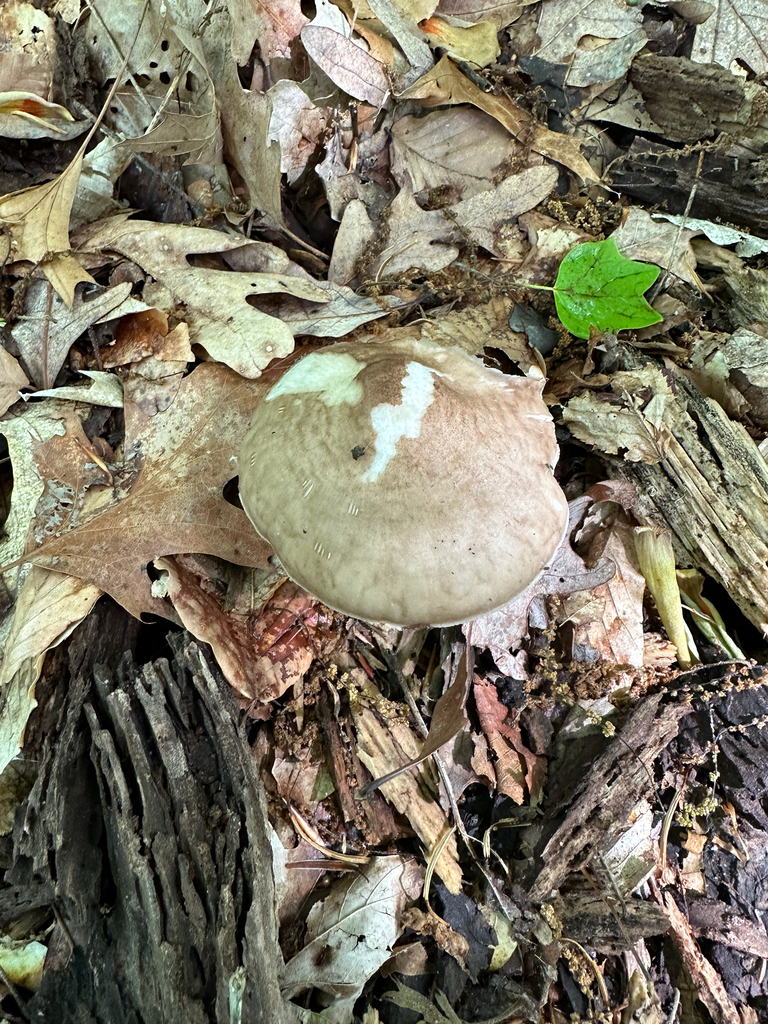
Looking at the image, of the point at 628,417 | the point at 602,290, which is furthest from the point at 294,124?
the point at 628,417

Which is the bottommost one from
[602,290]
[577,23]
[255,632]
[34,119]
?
[255,632]

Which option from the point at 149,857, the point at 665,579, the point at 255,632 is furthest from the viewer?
the point at 665,579

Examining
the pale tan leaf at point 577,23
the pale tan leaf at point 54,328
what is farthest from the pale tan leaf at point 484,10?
the pale tan leaf at point 54,328

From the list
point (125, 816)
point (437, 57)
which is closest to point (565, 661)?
point (125, 816)

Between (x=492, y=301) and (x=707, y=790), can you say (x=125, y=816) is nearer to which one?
(x=707, y=790)

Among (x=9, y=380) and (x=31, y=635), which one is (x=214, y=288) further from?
(x=31, y=635)

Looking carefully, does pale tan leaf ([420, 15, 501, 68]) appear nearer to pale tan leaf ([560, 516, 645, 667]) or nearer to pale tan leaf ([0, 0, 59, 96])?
pale tan leaf ([0, 0, 59, 96])
